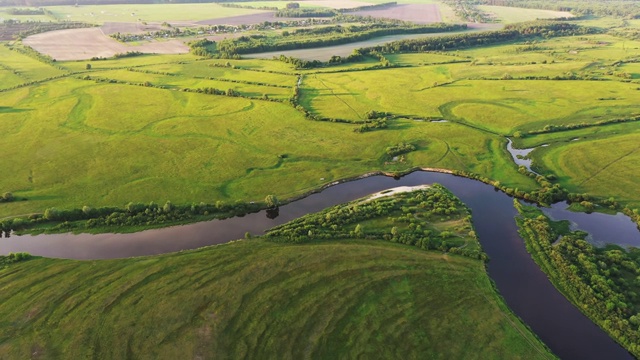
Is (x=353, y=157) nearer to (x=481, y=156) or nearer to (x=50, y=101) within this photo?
(x=481, y=156)

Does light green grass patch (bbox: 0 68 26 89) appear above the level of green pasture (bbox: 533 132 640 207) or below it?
above

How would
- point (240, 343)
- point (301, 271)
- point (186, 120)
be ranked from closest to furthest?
1. point (240, 343)
2. point (301, 271)
3. point (186, 120)

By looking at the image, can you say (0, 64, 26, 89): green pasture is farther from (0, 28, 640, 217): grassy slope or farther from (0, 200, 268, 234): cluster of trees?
(0, 200, 268, 234): cluster of trees

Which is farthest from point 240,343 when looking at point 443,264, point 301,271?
point 443,264

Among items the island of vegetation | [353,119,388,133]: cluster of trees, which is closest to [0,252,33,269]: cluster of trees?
the island of vegetation

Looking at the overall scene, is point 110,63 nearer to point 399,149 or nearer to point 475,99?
point 399,149

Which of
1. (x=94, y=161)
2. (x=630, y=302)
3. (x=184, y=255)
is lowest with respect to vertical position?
(x=630, y=302)

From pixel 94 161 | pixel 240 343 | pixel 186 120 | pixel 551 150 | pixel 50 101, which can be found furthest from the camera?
pixel 50 101
